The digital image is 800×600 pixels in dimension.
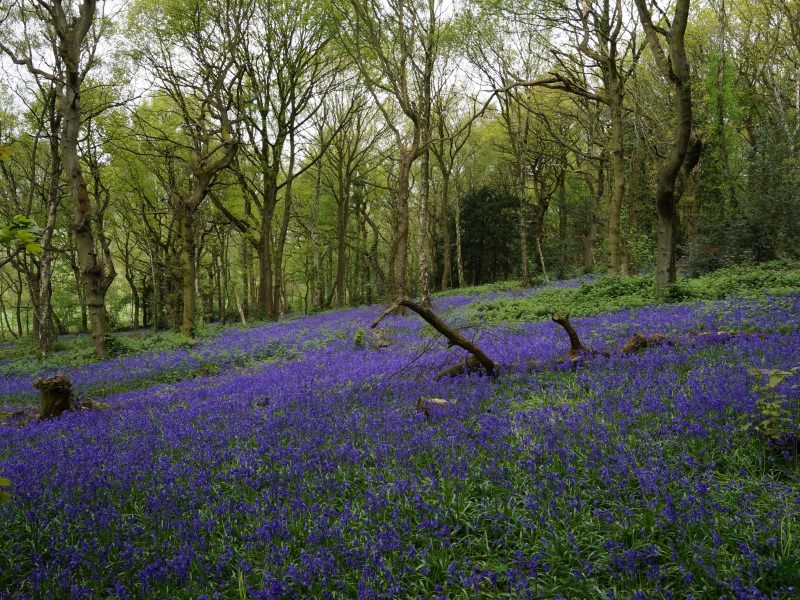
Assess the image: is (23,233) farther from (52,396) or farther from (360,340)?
(360,340)

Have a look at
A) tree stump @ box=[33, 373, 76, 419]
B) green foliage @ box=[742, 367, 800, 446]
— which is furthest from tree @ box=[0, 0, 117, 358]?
green foliage @ box=[742, 367, 800, 446]

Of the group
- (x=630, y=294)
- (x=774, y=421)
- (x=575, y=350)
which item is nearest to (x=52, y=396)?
(x=575, y=350)

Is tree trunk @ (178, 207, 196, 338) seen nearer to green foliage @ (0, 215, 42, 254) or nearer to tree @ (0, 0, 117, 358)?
tree @ (0, 0, 117, 358)

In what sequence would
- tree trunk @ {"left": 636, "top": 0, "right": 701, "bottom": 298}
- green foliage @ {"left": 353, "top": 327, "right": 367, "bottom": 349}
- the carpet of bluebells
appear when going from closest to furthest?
the carpet of bluebells, tree trunk @ {"left": 636, "top": 0, "right": 701, "bottom": 298}, green foliage @ {"left": 353, "top": 327, "right": 367, "bottom": 349}

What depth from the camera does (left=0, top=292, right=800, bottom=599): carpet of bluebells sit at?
314cm

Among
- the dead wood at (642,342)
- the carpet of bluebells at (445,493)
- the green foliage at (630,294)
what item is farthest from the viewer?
the green foliage at (630,294)

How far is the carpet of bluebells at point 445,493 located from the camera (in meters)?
3.14

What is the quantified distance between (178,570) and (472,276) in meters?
43.3

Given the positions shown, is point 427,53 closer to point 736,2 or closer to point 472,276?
point 736,2

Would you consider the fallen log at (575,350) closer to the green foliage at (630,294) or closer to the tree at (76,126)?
the green foliage at (630,294)

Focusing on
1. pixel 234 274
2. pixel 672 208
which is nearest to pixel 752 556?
pixel 672 208

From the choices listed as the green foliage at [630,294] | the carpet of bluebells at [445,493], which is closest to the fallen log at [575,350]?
the carpet of bluebells at [445,493]

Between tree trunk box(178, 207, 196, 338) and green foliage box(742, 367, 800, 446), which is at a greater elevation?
tree trunk box(178, 207, 196, 338)

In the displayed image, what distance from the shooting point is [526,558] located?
332 cm
